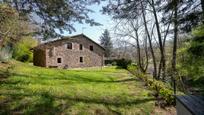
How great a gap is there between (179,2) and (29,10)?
5930 mm

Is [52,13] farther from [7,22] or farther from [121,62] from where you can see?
[121,62]

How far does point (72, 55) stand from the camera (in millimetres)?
40438

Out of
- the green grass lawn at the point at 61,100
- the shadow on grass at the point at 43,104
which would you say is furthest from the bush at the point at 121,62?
the shadow on grass at the point at 43,104

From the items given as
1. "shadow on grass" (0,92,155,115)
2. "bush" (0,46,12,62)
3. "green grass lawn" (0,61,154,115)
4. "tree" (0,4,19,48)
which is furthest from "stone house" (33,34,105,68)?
"tree" (0,4,19,48)

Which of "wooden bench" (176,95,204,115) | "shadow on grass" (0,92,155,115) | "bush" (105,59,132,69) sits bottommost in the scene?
"shadow on grass" (0,92,155,115)

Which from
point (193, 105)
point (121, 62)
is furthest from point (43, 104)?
point (121, 62)

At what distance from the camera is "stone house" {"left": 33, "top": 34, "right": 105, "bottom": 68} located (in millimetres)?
37719

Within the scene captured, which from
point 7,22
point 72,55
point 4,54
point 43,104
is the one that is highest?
point 72,55

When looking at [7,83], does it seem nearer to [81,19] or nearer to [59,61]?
[81,19]

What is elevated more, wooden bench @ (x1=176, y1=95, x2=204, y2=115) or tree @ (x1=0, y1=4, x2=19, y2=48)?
tree @ (x1=0, y1=4, x2=19, y2=48)

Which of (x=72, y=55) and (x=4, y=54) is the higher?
(x=72, y=55)

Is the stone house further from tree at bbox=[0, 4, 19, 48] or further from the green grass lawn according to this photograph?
tree at bbox=[0, 4, 19, 48]

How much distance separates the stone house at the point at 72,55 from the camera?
37.7 meters

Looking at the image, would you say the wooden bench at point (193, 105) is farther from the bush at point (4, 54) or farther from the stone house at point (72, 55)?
the stone house at point (72, 55)
